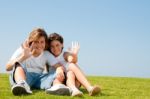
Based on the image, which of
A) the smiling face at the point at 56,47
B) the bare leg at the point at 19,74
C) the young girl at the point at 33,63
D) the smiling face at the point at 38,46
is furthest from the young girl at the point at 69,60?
the bare leg at the point at 19,74

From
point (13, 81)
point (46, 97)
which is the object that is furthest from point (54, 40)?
point (46, 97)

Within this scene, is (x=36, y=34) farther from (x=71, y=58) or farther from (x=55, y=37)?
(x=71, y=58)

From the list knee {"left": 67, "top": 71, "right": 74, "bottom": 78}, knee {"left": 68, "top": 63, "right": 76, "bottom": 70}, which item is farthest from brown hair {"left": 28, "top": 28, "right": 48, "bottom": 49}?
knee {"left": 67, "top": 71, "right": 74, "bottom": 78}

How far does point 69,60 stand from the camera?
8.46 metres

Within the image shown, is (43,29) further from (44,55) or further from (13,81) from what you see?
(13,81)

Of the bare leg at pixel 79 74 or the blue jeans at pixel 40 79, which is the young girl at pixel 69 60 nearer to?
the bare leg at pixel 79 74

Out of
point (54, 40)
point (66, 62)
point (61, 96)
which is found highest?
point (54, 40)

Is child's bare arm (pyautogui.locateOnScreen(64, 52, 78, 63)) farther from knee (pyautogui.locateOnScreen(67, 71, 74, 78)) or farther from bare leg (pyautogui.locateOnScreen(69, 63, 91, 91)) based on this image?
knee (pyautogui.locateOnScreen(67, 71, 74, 78))

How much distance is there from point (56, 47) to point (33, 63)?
67 cm

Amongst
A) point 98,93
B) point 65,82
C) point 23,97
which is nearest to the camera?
point 23,97

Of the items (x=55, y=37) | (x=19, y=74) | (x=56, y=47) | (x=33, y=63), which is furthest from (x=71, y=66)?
(x=19, y=74)

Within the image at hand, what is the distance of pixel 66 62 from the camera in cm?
864

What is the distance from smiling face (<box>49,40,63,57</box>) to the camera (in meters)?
8.61

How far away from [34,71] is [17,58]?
0.71m
